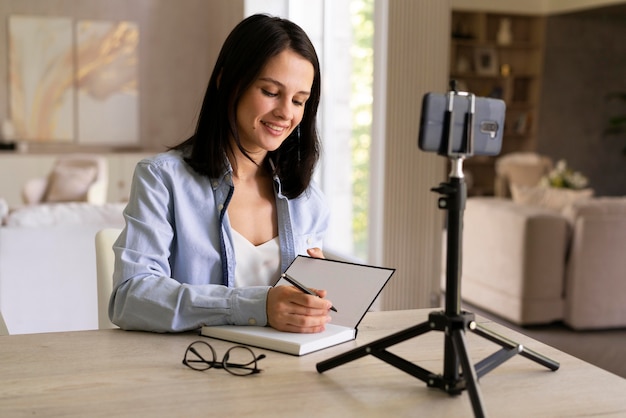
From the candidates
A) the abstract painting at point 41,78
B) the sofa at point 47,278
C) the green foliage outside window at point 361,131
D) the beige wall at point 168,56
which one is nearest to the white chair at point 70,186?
the abstract painting at point 41,78

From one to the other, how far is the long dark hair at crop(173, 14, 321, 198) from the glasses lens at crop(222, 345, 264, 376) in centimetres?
47

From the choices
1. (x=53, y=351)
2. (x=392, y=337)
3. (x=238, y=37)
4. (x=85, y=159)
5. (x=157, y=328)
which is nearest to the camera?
(x=392, y=337)

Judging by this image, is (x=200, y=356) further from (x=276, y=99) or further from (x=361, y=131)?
(x=361, y=131)

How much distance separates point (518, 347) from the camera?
3.87 feet

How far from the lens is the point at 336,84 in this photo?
512cm

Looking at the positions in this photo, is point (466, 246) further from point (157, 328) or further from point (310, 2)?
point (157, 328)

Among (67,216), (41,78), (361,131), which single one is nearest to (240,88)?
(67,216)

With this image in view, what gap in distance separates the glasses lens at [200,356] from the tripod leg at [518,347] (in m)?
0.41

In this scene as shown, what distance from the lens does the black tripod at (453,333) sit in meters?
1.03

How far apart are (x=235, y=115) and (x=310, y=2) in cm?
335

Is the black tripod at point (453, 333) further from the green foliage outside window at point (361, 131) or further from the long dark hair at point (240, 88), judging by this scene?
the green foliage outside window at point (361, 131)

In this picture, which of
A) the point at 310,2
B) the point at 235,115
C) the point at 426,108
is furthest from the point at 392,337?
the point at 310,2

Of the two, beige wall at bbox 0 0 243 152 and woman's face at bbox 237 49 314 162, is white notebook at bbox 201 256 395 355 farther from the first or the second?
beige wall at bbox 0 0 243 152

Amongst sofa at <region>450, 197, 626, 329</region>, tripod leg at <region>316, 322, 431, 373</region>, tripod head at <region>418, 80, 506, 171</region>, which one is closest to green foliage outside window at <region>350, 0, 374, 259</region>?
sofa at <region>450, 197, 626, 329</region>
